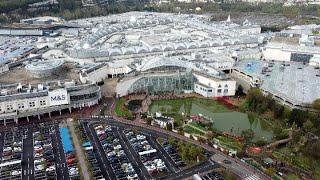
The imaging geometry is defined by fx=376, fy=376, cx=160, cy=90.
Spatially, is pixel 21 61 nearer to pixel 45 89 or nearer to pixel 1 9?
pixel 45 89

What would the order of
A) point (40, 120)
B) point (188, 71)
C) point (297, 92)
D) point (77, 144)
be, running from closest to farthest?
point (77, 144)
point (40, 120)
point (297, 92)
point (188, 71)

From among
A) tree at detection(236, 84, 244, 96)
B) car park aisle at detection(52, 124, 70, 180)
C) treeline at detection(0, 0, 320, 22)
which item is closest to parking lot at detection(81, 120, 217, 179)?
car park aisle at detection(52, 124, 70, 180)

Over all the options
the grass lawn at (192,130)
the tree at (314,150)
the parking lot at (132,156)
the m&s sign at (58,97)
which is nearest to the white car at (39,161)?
the parking lot at (132,156)

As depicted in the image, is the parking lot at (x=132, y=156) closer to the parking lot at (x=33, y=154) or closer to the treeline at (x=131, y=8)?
the parking lot at (x=33, y=154)

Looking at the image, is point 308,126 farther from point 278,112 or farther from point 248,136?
point 248,136

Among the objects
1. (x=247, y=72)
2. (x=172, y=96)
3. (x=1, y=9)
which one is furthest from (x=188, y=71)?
(x=1, y=9)
